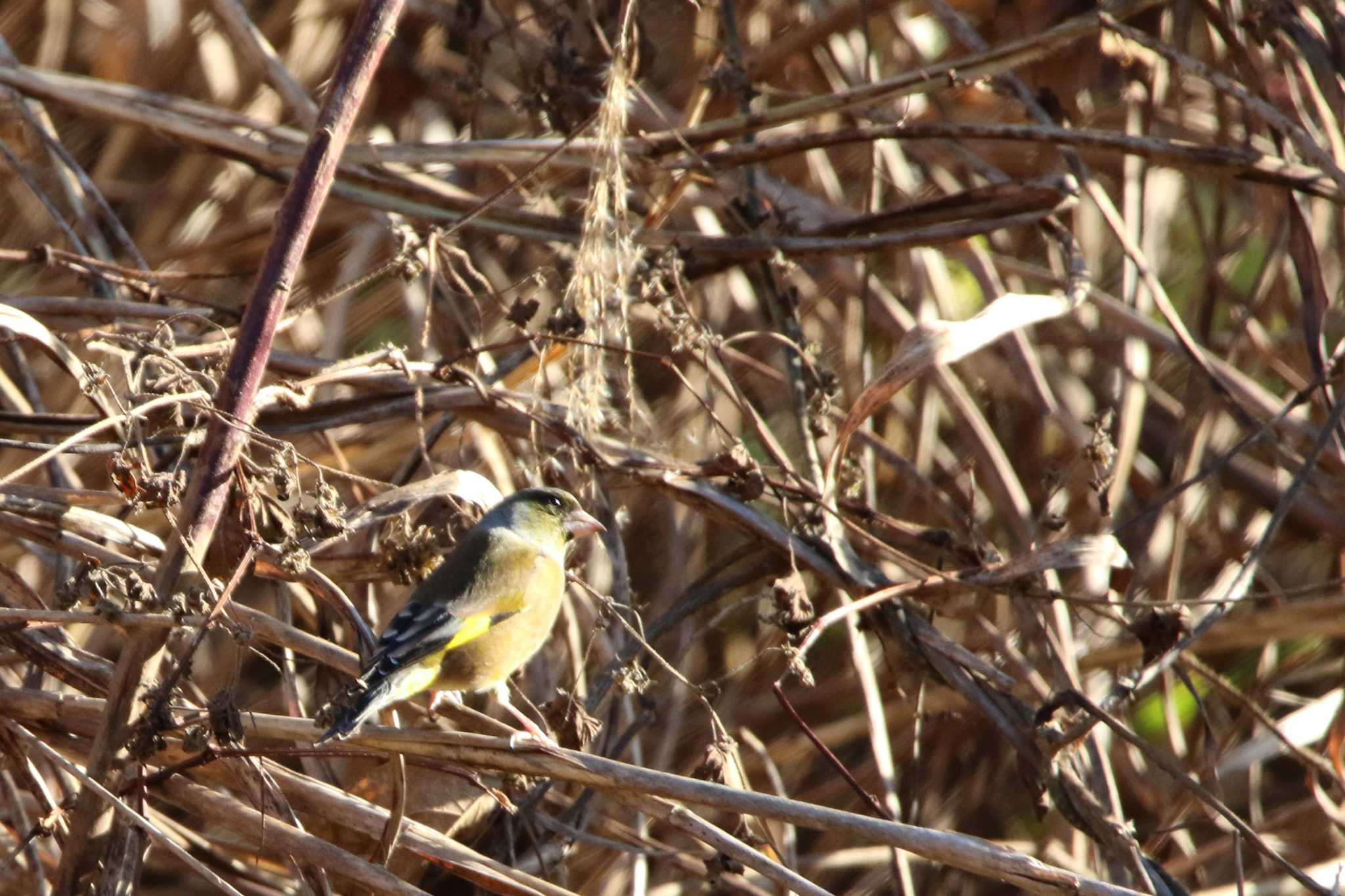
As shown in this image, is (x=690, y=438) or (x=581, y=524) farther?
(x=690, y=438)

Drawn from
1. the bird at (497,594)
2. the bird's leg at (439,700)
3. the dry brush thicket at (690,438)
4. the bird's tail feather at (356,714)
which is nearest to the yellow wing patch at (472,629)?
the bird at (497,594)

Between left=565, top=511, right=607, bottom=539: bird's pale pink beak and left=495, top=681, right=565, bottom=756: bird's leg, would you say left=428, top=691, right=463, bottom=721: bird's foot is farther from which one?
left=565, top=511, right=607, bottom=539: bird's pale pink beak

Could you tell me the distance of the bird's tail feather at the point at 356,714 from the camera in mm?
2459

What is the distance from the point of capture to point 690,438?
3.43m

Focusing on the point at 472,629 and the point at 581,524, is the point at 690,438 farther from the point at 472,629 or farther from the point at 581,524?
the point at 472,629

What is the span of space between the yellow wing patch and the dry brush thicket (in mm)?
216

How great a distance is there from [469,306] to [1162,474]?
230cm

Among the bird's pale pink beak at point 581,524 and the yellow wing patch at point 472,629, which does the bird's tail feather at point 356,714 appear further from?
the bird's pale pink beak at point 581,524

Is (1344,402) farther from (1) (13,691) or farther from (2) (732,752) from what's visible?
(1) (13,691)

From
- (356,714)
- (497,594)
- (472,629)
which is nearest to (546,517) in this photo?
(497,594)

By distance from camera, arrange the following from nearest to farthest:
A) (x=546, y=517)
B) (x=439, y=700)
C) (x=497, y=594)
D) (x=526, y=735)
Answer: (x=526, y=735) → (x=439, y=700) → (x=497, y=594) → (x=546, y=517)

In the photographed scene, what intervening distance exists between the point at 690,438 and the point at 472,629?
72 cm

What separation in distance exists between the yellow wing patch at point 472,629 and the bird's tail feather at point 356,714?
478mm

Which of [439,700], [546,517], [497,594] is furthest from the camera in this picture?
[546,517]
